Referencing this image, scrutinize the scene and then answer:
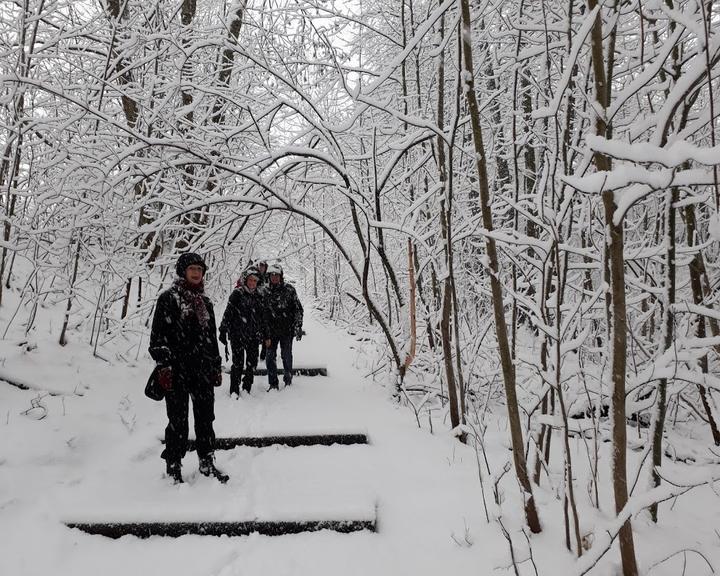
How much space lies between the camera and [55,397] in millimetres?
4867

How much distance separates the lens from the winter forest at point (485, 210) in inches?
80.7

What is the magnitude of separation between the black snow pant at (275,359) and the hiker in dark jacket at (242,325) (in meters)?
0.27

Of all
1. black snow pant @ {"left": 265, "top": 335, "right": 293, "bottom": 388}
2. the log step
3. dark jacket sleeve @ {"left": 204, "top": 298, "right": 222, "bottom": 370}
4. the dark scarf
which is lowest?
the log step

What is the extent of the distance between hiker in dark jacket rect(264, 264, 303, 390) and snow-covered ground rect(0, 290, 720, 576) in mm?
1207

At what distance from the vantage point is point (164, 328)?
12.5 ft

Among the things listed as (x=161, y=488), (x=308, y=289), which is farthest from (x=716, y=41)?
(x=308, y=289)

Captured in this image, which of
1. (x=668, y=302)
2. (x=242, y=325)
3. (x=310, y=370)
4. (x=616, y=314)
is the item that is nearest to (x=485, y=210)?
(x=616, y=314)

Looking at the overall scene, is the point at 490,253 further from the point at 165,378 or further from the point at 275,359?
the point at 275,359

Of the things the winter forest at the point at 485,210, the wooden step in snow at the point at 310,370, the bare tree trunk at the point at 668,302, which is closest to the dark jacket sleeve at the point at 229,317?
the winter forest at the point at 485,210

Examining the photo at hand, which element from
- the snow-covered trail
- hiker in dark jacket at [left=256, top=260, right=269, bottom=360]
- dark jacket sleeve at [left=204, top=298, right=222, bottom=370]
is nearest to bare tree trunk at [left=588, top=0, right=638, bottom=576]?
the snow-covered trail

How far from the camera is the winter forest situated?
2049mm

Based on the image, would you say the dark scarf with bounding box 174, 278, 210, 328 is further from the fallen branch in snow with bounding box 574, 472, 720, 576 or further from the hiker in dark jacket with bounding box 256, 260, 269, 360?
the fallen branch in snow with bounding box 574, 472, 720, 576

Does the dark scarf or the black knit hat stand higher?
the black knit hat

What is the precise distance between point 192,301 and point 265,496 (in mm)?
1769
